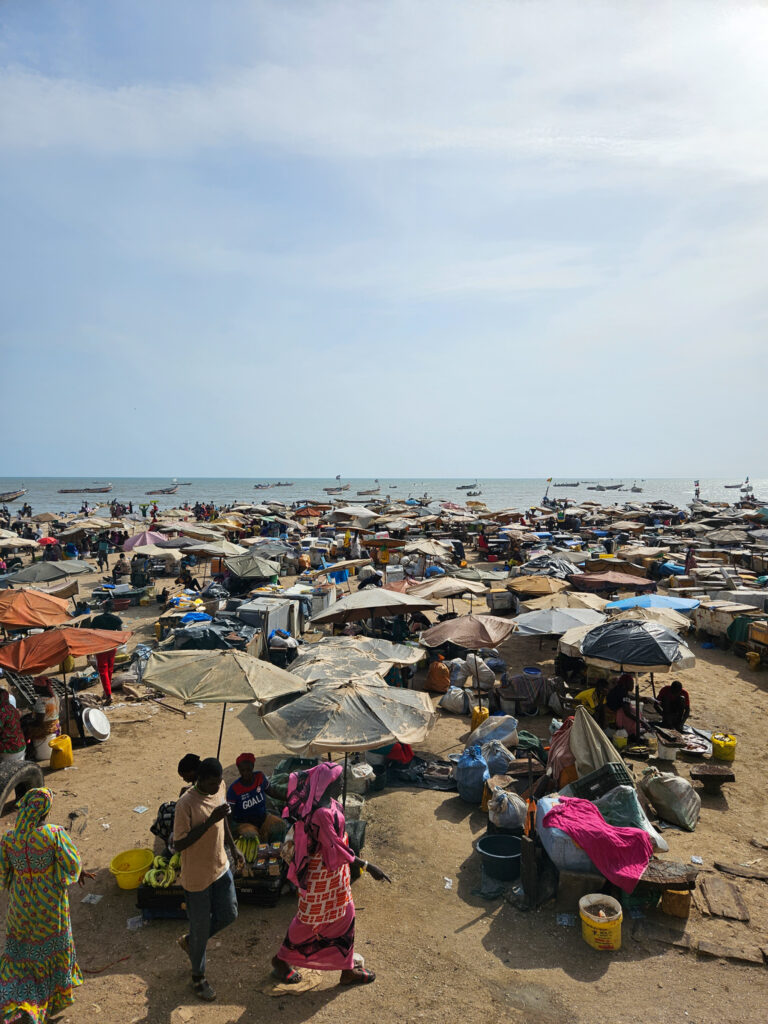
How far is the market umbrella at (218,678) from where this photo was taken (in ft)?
20.1

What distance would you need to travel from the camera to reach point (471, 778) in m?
7.31

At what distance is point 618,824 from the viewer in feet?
19.1

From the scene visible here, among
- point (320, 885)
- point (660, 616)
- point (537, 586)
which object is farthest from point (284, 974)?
point (537, 586)

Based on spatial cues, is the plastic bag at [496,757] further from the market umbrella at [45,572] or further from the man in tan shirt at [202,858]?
the market umbrella at [45,572]

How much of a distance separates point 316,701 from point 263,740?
370cm

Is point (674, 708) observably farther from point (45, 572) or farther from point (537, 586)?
point (45, 572)

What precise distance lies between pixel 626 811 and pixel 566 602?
6749 mm

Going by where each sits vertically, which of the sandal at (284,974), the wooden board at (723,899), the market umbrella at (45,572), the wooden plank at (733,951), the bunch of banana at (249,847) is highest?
the market umbrella at (45,572)

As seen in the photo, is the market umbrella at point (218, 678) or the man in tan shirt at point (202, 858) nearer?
the man in tan shirt at point (202, 858)

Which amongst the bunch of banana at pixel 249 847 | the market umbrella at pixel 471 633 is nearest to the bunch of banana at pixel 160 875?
the bunch of banana at pixel 249 847

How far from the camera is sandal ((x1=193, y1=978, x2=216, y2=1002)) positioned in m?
4.25

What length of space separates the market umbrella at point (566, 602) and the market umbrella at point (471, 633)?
4.66 feet

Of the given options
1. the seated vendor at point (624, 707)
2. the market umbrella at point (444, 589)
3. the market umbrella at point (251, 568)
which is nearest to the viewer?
the seated vendor at point (624, 707)

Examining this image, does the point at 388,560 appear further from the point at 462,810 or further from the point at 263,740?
the point at 462,810
